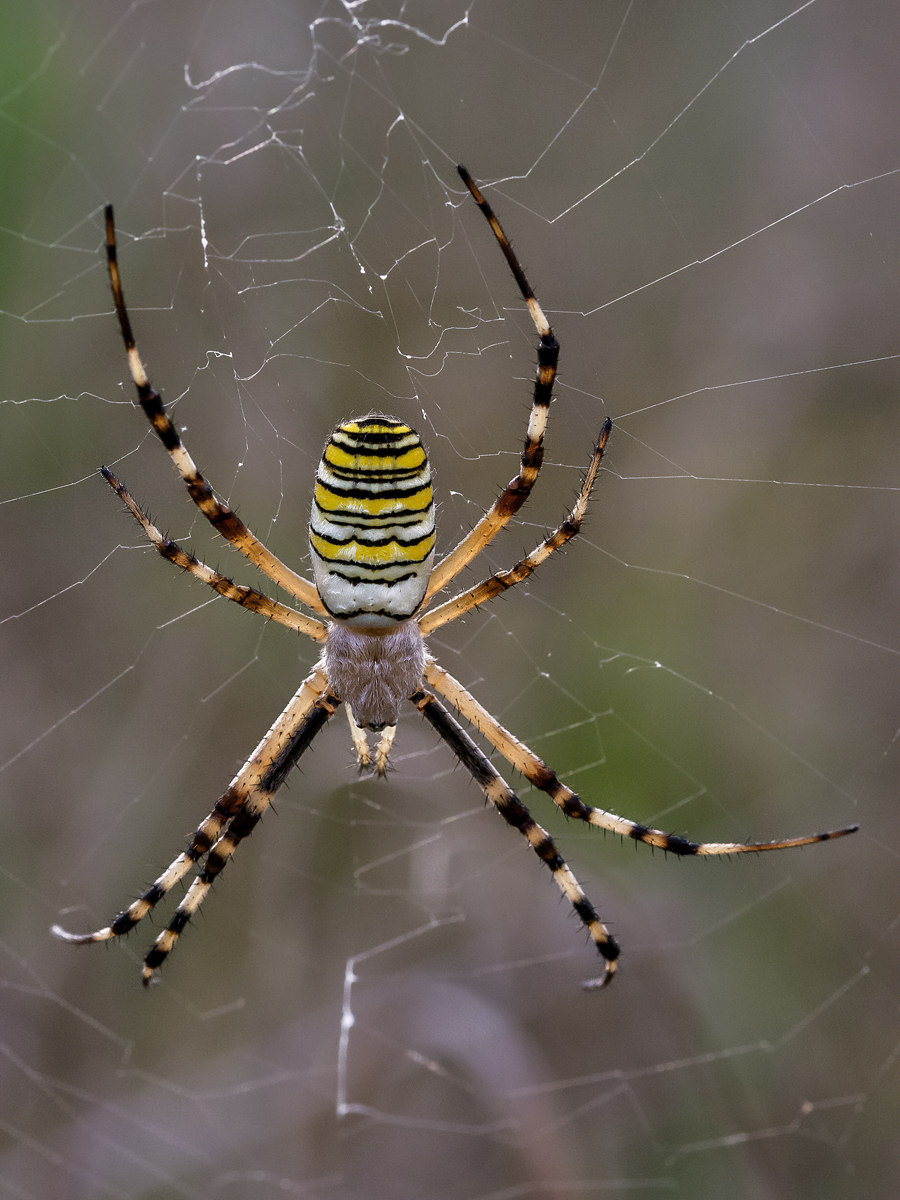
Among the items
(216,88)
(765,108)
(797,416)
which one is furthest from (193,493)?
(765,108)

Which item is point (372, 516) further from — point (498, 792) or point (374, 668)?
point (498, 792)

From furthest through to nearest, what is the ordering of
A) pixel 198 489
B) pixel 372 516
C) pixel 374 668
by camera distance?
1. pixel 374 668
2. pixel 198 489
3. pixel 372 516

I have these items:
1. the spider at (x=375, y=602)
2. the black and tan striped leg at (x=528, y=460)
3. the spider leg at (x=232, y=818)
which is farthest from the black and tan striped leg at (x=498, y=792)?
the black and tan striped leg at (x=528, y=460)

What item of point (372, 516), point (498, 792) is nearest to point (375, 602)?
point (372, 516)

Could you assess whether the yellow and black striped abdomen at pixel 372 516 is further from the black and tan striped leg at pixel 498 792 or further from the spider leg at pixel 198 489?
the black and tan striped leg at pixel 498 792

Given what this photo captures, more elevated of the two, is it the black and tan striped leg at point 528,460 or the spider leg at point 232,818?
the black and tan striped leg at point 528,460

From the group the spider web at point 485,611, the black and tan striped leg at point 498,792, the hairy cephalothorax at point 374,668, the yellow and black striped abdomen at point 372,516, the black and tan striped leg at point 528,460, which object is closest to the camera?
the yellow and black striped abdomen at point 372,516

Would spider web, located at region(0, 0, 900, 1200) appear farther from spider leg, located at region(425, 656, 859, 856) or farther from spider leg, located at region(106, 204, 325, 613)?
spider leg, located at region(425, 656, 859, 856)
